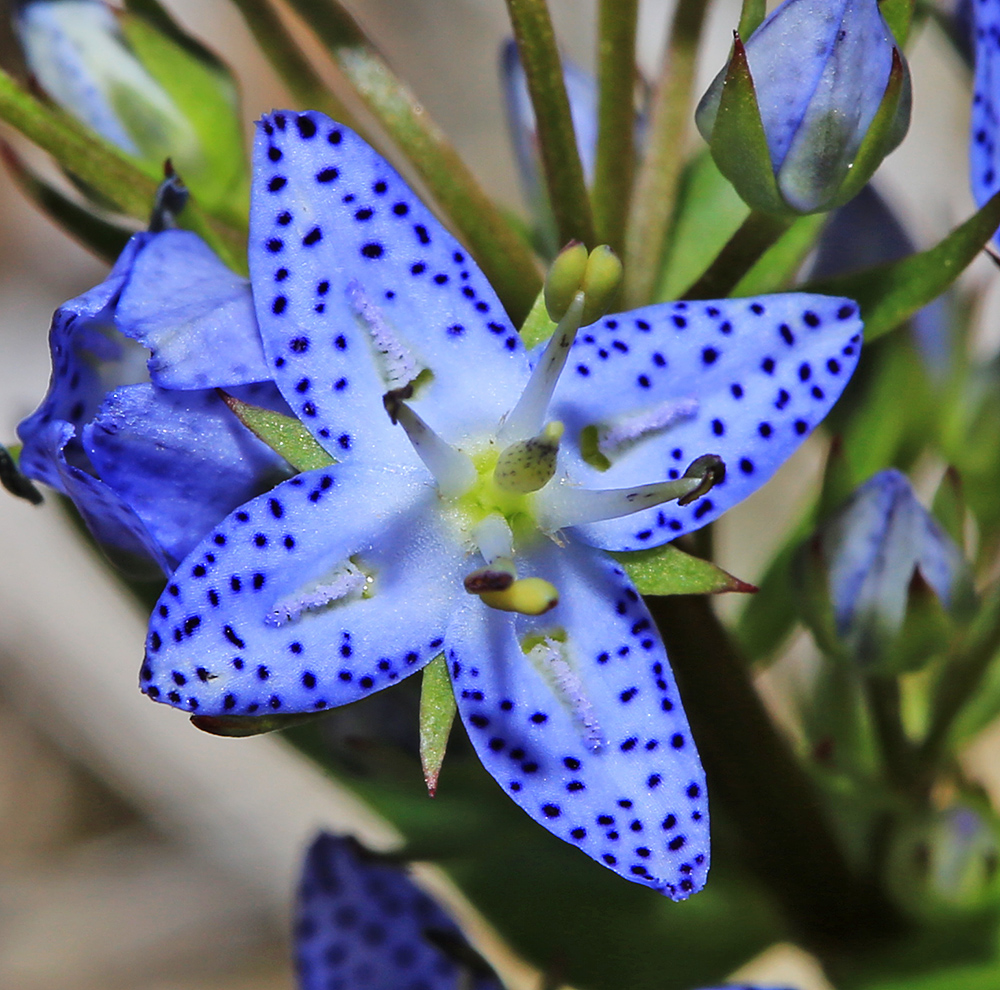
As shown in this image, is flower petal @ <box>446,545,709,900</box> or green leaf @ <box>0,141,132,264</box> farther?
green leaf @ <box>0,141,132,264</box>

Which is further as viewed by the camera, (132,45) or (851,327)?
(132,45)

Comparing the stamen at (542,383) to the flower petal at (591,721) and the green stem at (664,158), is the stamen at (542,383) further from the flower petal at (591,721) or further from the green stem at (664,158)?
the green stem at (664,158)

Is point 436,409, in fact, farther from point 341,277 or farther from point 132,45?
point 132,45

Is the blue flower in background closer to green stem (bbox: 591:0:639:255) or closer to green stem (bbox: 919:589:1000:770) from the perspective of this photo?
green stem (bbox: 919:589:1000:770)

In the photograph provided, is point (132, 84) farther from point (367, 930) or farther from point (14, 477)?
point (367, 930)

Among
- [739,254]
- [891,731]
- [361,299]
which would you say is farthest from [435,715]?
[891,731]

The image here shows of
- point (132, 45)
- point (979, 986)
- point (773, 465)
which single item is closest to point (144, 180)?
point (132, 45)

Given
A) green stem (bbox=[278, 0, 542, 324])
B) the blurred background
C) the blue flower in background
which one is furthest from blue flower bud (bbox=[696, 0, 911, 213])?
the blurred background
